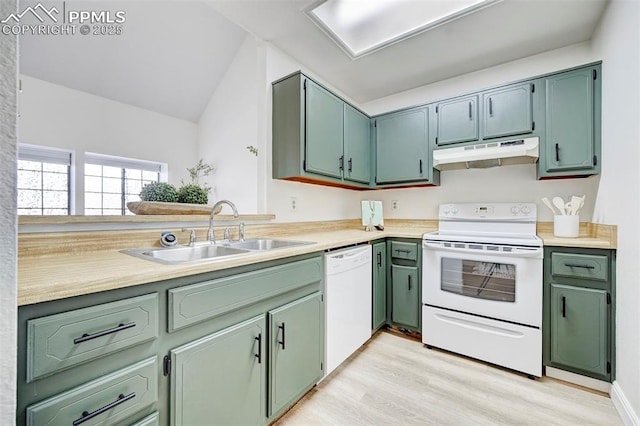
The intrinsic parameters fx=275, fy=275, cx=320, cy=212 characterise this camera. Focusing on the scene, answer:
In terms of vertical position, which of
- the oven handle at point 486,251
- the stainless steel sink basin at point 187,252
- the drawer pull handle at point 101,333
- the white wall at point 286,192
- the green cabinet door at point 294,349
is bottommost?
the green cabinet door at point 294,349

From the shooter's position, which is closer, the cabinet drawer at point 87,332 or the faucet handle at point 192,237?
the cabinet drawer at point 87,332

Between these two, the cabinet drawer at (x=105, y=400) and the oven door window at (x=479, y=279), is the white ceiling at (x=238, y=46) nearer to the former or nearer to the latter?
the oven door window at (x=479, y=279)

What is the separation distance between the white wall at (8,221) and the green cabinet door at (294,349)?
909 millimetres

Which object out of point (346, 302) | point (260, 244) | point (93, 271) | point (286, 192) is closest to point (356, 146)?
point (286, 192)

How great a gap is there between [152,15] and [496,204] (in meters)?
3.99

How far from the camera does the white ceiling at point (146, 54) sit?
9.59 feet

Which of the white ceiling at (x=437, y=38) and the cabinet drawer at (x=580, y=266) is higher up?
the white ceiling at (x=437, y=38)

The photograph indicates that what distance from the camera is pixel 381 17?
2.03 meters

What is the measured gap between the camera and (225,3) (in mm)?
1836

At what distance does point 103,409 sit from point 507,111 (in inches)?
115

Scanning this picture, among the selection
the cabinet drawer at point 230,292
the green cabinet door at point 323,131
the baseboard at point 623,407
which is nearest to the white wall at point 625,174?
the baseboard at point 623,407

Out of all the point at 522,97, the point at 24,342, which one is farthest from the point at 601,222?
the point at 24,342

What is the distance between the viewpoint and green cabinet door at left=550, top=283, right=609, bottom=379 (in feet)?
5.42

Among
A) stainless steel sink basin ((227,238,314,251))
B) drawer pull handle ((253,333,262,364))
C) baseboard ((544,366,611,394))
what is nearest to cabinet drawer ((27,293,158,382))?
drawer pull handle ((253,333,262,364))
